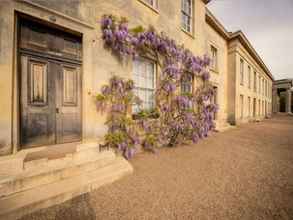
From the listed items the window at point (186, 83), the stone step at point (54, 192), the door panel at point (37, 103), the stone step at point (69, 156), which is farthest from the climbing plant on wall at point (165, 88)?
the door panel at point (37, 103)

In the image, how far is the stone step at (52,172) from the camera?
6.61 ft

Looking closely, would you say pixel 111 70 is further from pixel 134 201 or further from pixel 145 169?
pixel 134 201

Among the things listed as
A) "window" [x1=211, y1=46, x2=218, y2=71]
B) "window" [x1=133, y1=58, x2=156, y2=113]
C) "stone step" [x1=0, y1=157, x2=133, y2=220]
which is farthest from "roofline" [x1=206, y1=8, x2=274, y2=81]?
"stone step" [x1=0, y1=157, x2=133, y2=220]

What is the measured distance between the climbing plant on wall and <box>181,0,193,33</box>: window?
1.84 metres

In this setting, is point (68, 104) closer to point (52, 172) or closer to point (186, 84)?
point (52, 172)

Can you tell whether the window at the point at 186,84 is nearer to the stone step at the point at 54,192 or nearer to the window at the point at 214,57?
the window at the point at 214,57

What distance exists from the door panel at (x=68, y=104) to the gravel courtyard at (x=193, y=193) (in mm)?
1837

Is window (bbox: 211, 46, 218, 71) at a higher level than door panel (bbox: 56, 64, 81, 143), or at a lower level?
higher

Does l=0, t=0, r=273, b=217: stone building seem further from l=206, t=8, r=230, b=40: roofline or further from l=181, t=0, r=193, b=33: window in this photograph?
l=206, t=8, r=230, b=40: roofline

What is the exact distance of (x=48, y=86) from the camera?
3.36 m

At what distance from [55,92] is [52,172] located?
6.49 feet

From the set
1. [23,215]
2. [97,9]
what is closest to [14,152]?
[23,215]

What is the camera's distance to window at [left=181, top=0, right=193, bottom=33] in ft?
22.2

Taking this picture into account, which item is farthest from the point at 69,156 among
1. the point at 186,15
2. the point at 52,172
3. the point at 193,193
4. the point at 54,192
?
the point at 186,15
